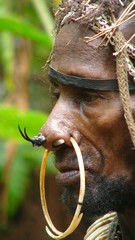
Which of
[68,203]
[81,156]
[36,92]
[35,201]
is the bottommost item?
[35,201]

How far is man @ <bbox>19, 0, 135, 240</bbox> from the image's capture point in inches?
183

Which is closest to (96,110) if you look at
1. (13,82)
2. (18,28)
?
(18,28)

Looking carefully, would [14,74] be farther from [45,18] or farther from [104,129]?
[104,129]

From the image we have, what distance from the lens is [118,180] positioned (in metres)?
4.72

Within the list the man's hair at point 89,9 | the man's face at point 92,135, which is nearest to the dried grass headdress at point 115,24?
the man's hair at point 89,9

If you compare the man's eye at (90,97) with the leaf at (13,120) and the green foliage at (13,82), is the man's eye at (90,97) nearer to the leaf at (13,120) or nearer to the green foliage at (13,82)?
the leaf at (13,120)

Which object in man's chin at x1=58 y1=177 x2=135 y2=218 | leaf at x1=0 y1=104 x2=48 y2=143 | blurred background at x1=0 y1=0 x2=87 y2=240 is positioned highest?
man's chin at x1=58 y1=177 x2=135 y2=218

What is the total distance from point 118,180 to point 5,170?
733 centimetres

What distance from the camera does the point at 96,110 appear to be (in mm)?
4703

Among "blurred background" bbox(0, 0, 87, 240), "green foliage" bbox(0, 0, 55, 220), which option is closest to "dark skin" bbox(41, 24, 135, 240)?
"green foliage" bbox(0, 0, 55, 220)

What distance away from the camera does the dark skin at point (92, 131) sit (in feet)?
15.3

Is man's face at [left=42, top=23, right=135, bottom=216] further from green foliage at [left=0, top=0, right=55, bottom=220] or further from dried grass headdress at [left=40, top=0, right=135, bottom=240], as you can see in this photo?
green foliage at [left=0, top=0, right=55, bottom=220]

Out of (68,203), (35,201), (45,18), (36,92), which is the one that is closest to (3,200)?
(35,201)

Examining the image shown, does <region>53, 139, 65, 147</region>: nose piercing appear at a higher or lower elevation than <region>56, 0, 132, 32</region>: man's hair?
lower
